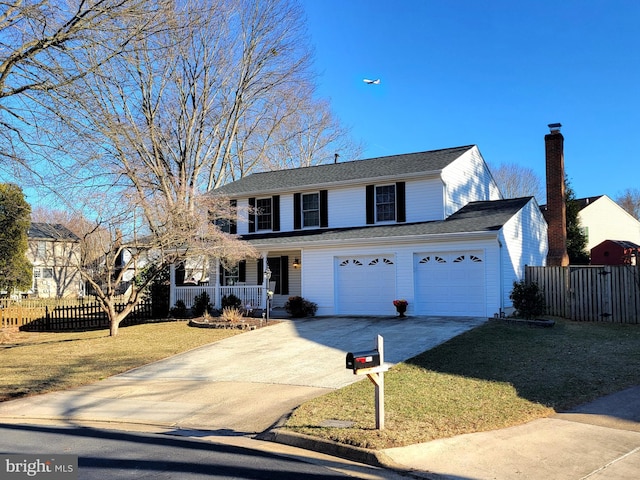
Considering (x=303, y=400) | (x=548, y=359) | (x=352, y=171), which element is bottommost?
(x=303, y=400)

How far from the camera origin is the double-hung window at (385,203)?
2176 centimetres

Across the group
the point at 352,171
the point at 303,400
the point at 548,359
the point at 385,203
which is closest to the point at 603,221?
the point at 352,171

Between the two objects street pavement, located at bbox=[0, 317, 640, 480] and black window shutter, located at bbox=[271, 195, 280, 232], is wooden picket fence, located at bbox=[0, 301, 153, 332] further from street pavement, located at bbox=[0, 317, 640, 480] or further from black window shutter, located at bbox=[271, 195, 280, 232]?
street pavement, located at bbox=[0, 317, 640, 480]

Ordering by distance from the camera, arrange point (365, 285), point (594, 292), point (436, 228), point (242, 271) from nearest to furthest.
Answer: point (594, 292), point (436, 228), point (365, 285), point (242, 271)

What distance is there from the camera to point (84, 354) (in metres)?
15.4

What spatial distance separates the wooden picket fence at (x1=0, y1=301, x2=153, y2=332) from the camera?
81.4 feet

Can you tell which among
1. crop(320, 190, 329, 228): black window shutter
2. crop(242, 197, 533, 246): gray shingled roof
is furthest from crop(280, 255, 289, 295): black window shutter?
crop(320, 190, 329, 228): black window shutter

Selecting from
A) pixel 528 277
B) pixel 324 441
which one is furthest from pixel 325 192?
pixel 324 441

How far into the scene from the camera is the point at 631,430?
6.93m

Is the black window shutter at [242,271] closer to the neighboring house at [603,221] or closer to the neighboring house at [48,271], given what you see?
the neighboring house at [603,221]

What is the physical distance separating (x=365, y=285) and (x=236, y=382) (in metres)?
10.0

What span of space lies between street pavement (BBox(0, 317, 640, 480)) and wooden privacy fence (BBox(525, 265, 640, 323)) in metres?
3.81

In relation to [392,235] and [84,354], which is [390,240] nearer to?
[392,235]

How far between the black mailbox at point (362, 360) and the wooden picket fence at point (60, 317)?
19790mm
